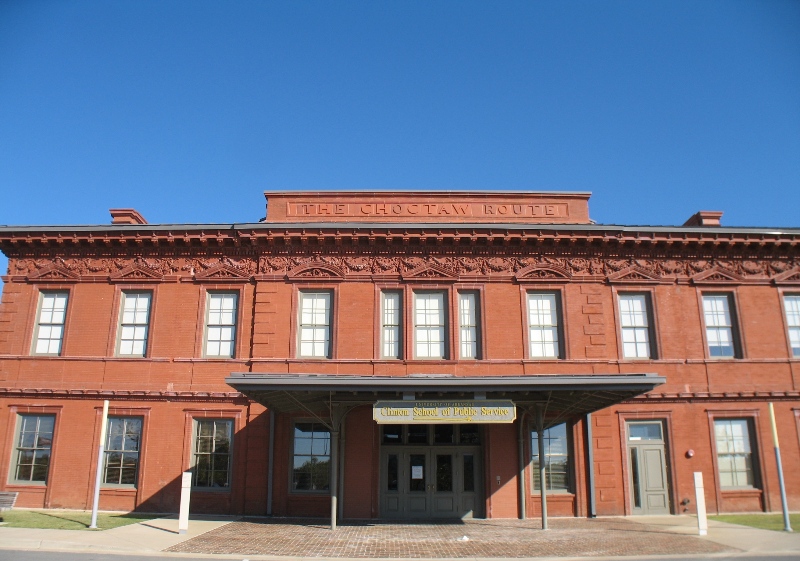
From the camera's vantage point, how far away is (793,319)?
68.9 ft

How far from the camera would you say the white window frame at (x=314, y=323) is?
20.1 metres

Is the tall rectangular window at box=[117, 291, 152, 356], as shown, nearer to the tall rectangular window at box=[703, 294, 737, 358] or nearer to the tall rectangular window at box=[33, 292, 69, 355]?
the tall rectangular window at box=[33, 292, 69, 355]

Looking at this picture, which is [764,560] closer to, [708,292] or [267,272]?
[708,292]

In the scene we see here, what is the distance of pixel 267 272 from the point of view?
2058 centimetres

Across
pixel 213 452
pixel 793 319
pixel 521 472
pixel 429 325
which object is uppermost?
pixel 793 319

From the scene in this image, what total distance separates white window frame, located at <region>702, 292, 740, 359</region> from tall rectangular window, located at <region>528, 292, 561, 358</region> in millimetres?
4816

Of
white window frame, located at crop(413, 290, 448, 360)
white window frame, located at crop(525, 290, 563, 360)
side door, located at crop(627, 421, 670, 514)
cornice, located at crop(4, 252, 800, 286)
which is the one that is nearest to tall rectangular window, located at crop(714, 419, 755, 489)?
side door, located at crop(627, 421, 670, 514)

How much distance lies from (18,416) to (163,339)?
4954mm

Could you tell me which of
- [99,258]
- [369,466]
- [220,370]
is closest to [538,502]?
[369,466]

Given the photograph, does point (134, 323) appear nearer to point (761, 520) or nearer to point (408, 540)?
point (408, 540)

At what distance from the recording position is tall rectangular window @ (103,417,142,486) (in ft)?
64.0

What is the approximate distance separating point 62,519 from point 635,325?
17377mm

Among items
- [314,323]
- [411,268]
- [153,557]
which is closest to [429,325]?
[411,268]

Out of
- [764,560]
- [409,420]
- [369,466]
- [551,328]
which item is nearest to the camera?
[764,560]
